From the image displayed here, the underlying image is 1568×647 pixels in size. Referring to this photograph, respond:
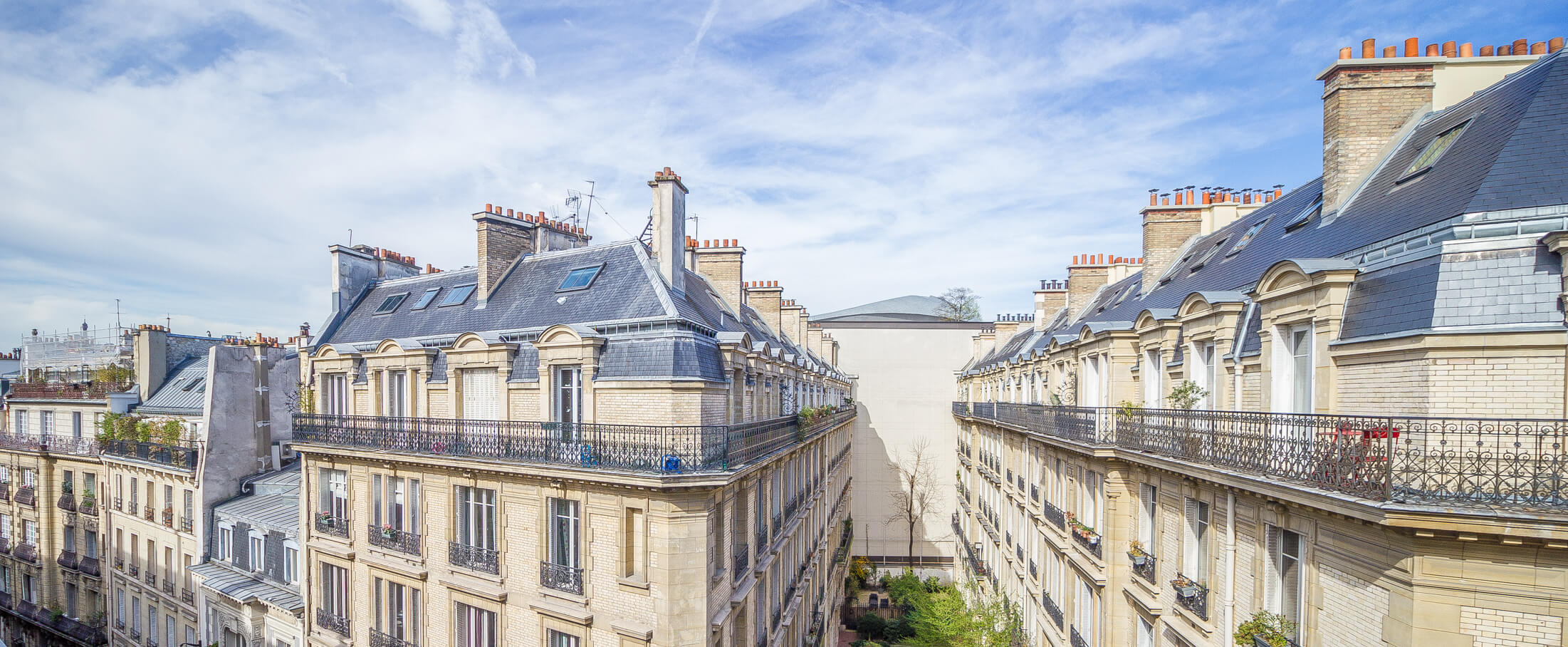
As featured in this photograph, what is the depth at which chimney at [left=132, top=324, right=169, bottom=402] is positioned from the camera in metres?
27.9

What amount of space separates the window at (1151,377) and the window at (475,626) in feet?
47.3

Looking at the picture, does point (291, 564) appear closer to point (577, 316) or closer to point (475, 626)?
point (475, 626)

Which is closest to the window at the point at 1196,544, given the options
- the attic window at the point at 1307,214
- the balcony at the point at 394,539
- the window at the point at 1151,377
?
the window at the point at 1151,377

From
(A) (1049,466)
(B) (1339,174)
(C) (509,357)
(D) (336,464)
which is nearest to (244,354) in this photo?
(D) (336,464)

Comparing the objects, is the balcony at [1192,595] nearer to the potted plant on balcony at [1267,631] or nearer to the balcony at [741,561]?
the potted plant on balcony at [1267,631]

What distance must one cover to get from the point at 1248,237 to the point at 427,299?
2127cm

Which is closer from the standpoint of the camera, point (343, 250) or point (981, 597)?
point (343, 250)

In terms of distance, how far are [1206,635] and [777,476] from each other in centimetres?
1054

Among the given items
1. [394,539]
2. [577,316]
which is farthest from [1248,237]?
[394,539]

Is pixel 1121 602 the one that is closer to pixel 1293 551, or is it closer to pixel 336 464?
pixel 1293 551

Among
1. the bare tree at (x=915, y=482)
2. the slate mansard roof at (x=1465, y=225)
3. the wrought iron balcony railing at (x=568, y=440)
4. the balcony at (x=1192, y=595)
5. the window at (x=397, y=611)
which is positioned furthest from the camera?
the bare tree at (x=915, y=482)

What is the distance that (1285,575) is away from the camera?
9.12 metres

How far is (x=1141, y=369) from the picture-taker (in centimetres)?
1386

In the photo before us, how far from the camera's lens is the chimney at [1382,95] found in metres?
11.6
